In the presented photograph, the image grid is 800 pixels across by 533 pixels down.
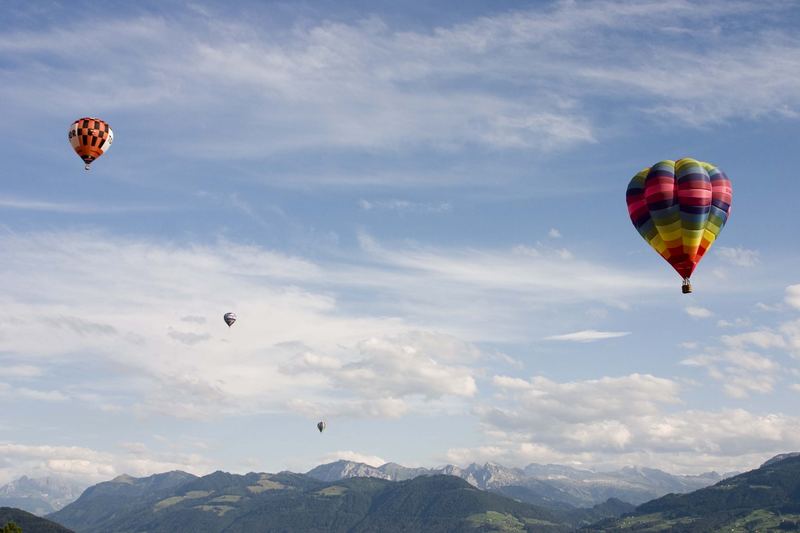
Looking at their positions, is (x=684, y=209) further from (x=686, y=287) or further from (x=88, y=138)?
(x=88, y=138)

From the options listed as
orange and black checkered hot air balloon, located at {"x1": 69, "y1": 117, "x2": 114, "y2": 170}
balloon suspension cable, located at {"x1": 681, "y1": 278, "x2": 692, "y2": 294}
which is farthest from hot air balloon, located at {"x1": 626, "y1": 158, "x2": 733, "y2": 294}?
orange and black checkered hot air balloon, located at {"x1": 69, "y1": 117, "x2": 114, "y2": 170}

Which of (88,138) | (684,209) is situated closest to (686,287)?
(684,209)

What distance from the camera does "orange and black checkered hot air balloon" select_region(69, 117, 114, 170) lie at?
114562mm

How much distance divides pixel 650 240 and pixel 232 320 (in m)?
Result: 114

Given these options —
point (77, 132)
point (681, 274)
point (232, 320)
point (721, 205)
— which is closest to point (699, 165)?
point (721, 205)

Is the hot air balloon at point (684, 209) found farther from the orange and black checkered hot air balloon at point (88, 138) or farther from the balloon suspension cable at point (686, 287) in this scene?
the orange and black checkered hot air balloon at point (88, 138)

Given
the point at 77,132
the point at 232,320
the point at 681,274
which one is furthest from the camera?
the point at 232,320

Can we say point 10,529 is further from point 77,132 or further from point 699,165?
point 699,165

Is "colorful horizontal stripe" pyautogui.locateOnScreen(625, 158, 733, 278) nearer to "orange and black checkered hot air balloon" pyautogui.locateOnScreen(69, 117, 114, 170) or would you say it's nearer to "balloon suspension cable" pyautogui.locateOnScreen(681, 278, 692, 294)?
"balloon suspension cable" pyautogui.locateOnScreen(681, 278, 692, 294)

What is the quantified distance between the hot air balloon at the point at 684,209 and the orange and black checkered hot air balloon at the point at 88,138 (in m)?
77.4

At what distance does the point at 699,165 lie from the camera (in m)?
88.1

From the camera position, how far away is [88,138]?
4520 inches

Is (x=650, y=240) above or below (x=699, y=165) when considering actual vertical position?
below

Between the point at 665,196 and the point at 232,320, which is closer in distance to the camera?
the point at 665,196
